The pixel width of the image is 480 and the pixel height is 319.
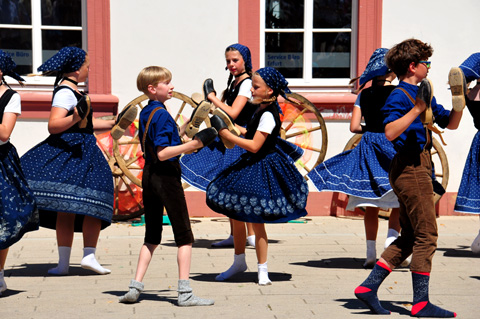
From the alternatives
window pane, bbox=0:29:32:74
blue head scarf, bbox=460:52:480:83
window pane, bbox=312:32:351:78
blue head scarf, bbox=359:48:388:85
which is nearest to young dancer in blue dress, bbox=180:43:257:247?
blue head scarf, bbox=359:48:388:85

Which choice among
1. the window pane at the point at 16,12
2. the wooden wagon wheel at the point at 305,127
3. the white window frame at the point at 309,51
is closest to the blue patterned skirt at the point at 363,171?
the wooden wagon wheel at the point at 305,127

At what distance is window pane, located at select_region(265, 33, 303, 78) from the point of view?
10.1 metres

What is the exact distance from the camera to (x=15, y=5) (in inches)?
385

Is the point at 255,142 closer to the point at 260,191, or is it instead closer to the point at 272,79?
the point at 260,191

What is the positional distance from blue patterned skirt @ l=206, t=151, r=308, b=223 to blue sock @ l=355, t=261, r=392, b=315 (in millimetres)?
915

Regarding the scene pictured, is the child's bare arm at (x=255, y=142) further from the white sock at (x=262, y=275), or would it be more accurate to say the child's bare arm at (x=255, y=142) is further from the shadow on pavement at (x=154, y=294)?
the shadow on pavement at (x=154, y=294)

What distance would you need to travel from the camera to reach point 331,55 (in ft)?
33.3

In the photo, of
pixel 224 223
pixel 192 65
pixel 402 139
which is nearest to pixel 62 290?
pixel 402 139

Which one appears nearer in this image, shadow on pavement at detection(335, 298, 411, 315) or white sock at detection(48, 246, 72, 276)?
shadow on pavement at detection(335, 298, 411, 315)

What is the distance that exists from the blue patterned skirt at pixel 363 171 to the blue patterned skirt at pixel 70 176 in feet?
5.29

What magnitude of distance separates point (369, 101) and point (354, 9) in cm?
351

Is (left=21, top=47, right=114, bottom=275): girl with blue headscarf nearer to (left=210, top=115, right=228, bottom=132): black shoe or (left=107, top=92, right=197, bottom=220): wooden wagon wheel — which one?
(left=210, top=115, right=228, bottom=132): black shoe

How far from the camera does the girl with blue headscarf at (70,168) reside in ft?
21.2

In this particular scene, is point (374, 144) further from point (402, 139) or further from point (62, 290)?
point (62, 290)
